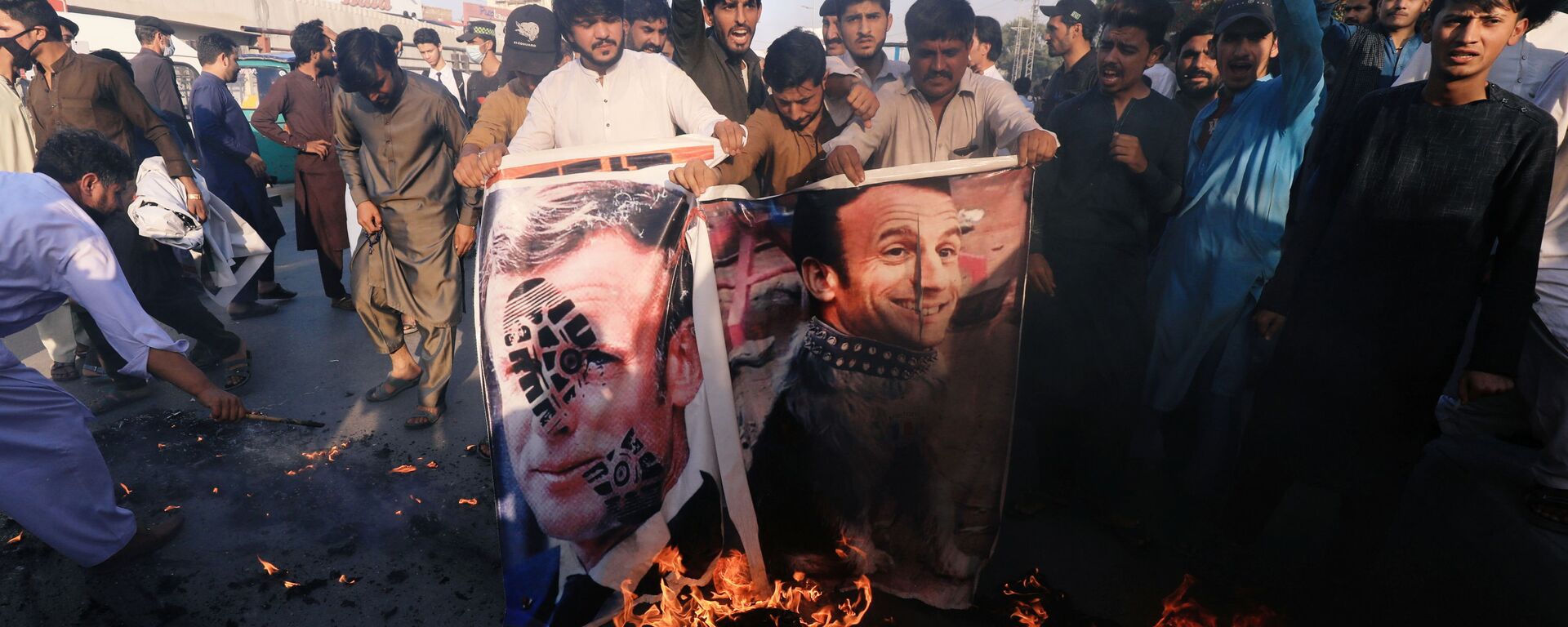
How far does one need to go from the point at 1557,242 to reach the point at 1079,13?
13.7 feet

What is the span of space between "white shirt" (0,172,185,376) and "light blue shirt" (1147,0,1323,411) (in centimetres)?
362

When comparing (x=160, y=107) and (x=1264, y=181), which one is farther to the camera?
(x=160, y=107)

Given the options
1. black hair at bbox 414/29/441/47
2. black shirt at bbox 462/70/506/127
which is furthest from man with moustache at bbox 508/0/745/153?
black hair at bbox 414/29/441/47

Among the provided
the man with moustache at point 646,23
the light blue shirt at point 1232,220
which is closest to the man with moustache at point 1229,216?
the light blue shirt at point 1232,220

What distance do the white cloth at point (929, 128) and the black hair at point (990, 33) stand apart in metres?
3.03

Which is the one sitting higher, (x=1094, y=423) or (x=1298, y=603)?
(x=1094, y=423)

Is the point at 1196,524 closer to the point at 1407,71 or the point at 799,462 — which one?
the point at 799,462

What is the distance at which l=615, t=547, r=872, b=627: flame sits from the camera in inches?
91.2

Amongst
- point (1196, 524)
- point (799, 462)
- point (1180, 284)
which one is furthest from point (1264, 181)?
point (799, 462)

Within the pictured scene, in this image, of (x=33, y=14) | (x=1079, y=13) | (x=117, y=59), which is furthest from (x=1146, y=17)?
(x=117, y=59)

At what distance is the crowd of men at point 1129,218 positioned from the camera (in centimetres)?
215

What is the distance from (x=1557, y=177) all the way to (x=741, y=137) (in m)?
2.87

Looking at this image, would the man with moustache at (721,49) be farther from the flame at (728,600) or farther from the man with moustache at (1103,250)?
the flame at (728,600)

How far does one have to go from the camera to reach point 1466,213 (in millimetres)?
2072
